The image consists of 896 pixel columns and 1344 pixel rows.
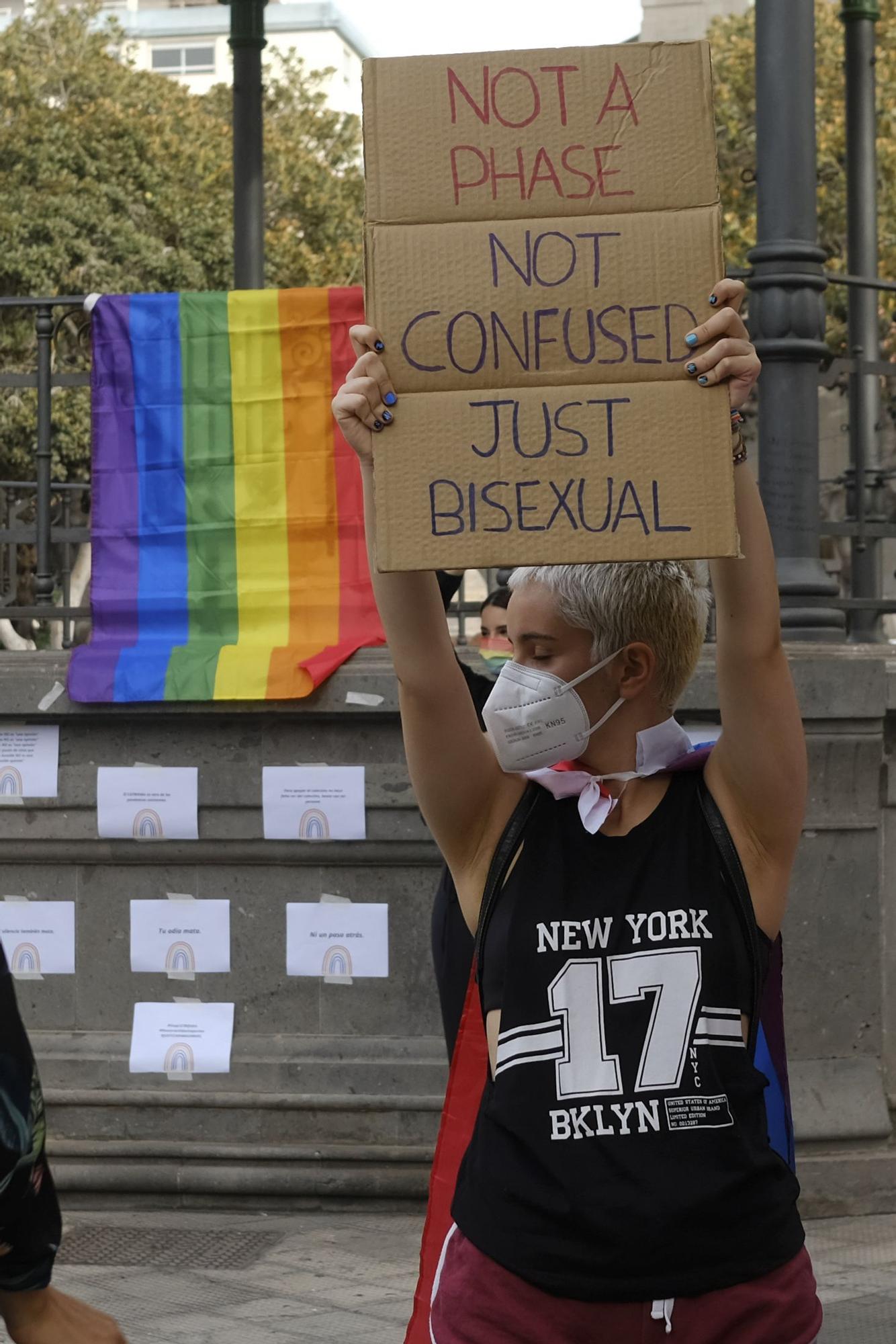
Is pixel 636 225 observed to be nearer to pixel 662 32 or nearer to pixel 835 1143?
pixel 835 1143

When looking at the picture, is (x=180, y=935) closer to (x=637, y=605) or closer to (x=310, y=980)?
(x=310, y=980)

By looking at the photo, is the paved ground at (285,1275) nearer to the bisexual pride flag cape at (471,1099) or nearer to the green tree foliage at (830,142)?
the bisexual pride flag cape at (471,1099)

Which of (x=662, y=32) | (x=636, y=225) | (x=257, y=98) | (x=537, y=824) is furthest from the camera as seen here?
(x=662, y=32)

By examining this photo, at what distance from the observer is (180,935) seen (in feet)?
18.7

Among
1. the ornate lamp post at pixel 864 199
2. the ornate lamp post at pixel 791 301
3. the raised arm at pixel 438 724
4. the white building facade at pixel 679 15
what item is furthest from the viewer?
the white building facade at pixel 679 15

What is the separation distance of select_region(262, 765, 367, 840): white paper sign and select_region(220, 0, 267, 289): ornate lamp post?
3282mm

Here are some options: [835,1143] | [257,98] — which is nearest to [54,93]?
[257,98]

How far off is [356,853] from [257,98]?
4201mm

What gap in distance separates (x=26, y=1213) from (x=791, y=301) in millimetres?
4255

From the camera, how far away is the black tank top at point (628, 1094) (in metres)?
2.00

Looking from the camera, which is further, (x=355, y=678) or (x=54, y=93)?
(x=54, y=93)

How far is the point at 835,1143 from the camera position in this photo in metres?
5.45

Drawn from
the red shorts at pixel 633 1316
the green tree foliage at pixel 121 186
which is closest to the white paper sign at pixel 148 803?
the red shorts at pixel 633 1316

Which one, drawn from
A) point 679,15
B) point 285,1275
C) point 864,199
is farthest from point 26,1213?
point 679,15
